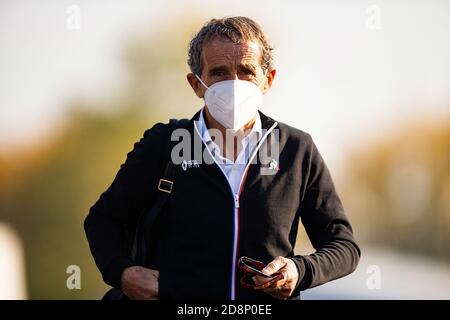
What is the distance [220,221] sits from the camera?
2791 mm

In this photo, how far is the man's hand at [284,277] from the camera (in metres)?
2.63

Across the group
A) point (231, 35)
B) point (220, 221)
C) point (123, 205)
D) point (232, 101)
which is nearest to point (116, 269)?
point (123, 205)

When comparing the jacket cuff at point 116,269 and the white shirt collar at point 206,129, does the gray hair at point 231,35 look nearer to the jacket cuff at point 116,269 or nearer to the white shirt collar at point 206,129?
the white shirt collar at point 206,129

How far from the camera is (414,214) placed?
888cm

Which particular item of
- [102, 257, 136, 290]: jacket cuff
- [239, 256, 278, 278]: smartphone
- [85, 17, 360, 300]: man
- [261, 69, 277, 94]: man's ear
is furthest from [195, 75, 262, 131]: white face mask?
Result: [102, 257, 136, 290]: jacket cuff

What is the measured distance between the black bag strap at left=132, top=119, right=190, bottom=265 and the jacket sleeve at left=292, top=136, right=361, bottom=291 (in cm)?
59

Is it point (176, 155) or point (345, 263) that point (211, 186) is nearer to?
point (176, 155)

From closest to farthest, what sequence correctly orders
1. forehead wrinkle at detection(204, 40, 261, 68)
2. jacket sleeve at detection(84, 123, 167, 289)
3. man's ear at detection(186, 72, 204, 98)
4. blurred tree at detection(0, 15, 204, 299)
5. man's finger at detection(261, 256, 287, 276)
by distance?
man's finger at detection(261, 256, 287, 276), jacket sleeve at detection(84, 123, 167, 289), forehead wrinkle at detection(204, 40, 261, 68), man's ear at detection(186, 72, 204, 98), blurred tree at detection(0, 15, 204, 299)

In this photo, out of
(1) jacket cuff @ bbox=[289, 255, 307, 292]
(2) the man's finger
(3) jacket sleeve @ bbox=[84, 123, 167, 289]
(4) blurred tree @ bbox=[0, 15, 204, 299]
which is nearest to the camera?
(2) the man's finger

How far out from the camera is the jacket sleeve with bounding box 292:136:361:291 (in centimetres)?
290

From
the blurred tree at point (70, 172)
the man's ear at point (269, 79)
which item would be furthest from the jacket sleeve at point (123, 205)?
the blurred tree at point (70, 172)

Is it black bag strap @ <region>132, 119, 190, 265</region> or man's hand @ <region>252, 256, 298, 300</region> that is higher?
black bag strap @ <region>132, 119, 190, 265</region>

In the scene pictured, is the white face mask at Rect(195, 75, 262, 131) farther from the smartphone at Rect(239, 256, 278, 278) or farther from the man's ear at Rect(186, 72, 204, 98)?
the smartphone at Rect(239, 256, 278, 278)

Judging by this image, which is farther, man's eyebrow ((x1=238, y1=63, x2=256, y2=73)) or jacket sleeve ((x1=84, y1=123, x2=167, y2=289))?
man's eyebrow ((x1=238, y1=63, x2=256, y2=73))
